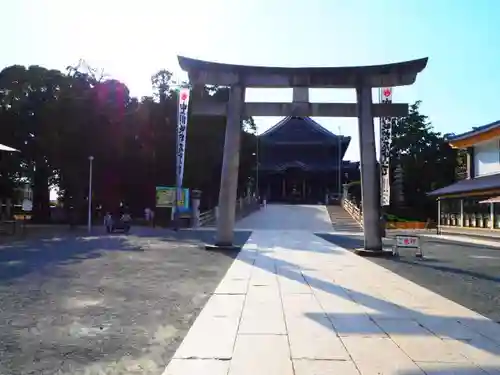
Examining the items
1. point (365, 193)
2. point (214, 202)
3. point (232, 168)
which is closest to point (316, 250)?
point (365, 193)

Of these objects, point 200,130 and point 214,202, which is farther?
point 214,202

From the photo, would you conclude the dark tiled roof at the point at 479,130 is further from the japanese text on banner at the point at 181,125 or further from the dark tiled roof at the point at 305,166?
the dark tiled roof at the point at 305,166

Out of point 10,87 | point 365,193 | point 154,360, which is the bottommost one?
point 154,360

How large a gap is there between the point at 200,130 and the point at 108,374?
1376 inches

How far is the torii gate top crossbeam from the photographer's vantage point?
1505 cm

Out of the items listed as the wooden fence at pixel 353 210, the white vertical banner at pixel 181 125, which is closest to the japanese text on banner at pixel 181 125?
the white vertical banner at pixel 181 125

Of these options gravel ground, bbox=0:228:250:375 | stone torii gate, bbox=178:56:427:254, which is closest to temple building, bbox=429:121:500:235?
stone torii gate, bbox=178:56:427:254

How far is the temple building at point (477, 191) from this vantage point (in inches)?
992

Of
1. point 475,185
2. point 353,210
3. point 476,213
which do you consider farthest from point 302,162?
point 475,185

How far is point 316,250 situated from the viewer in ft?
53.8

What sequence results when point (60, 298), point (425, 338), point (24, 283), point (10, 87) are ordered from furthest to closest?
point (10, 87) → point (24, 283) → point (60, 298) → point (425, 338)

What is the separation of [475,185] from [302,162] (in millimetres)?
28591

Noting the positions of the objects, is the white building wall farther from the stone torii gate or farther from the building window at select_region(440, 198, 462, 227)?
the stone torii gate

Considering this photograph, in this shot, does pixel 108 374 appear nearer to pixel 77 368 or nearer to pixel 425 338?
pixel 77 368
